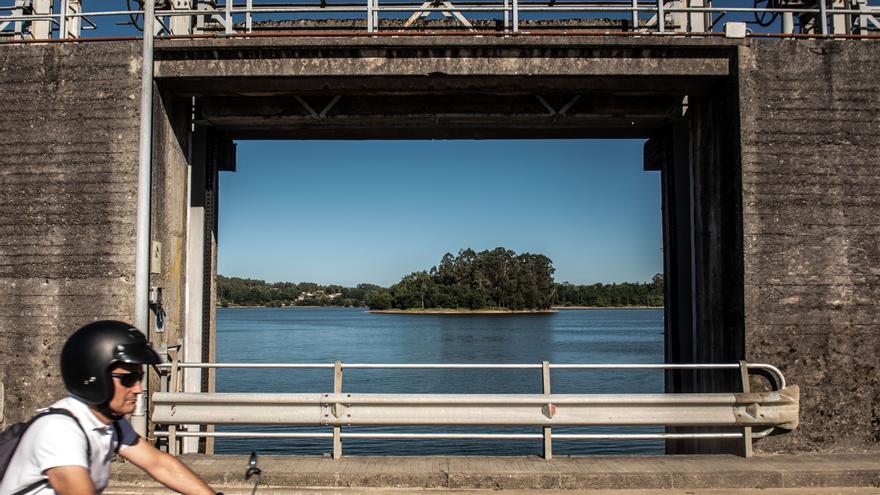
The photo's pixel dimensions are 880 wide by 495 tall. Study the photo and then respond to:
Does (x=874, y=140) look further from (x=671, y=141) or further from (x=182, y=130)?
(x=182, y=130)

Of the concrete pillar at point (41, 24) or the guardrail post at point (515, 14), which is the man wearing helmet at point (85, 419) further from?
the concrete pillar at point (41, 24)

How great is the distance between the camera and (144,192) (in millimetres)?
8781

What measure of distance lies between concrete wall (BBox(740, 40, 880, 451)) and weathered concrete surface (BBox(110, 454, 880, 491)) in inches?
40.2

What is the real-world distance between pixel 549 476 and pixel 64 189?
21.3 ft

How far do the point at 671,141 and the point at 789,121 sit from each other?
2.60m

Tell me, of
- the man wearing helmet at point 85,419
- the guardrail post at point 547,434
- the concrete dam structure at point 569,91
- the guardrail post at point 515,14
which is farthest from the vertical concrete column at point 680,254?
the man wearing helmet at point 85,419

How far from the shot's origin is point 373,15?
928 centimetres

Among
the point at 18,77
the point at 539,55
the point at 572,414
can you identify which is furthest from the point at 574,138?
the point at 18,77

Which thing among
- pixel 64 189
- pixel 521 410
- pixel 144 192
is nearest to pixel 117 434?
pixel 521 410

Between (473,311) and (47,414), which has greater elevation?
(47,414)

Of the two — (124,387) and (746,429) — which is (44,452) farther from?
(746,429)

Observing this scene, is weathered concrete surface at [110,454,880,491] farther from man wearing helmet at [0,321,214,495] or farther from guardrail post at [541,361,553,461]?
man wearing helmet at [0,321,214,495]

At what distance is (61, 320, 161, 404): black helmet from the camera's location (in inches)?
113

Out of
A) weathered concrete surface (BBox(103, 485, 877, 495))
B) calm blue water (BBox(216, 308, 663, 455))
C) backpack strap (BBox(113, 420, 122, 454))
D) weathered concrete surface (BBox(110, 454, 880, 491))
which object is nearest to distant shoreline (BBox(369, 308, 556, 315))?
calm blue water (BBox(216, 308, 663, 455))
